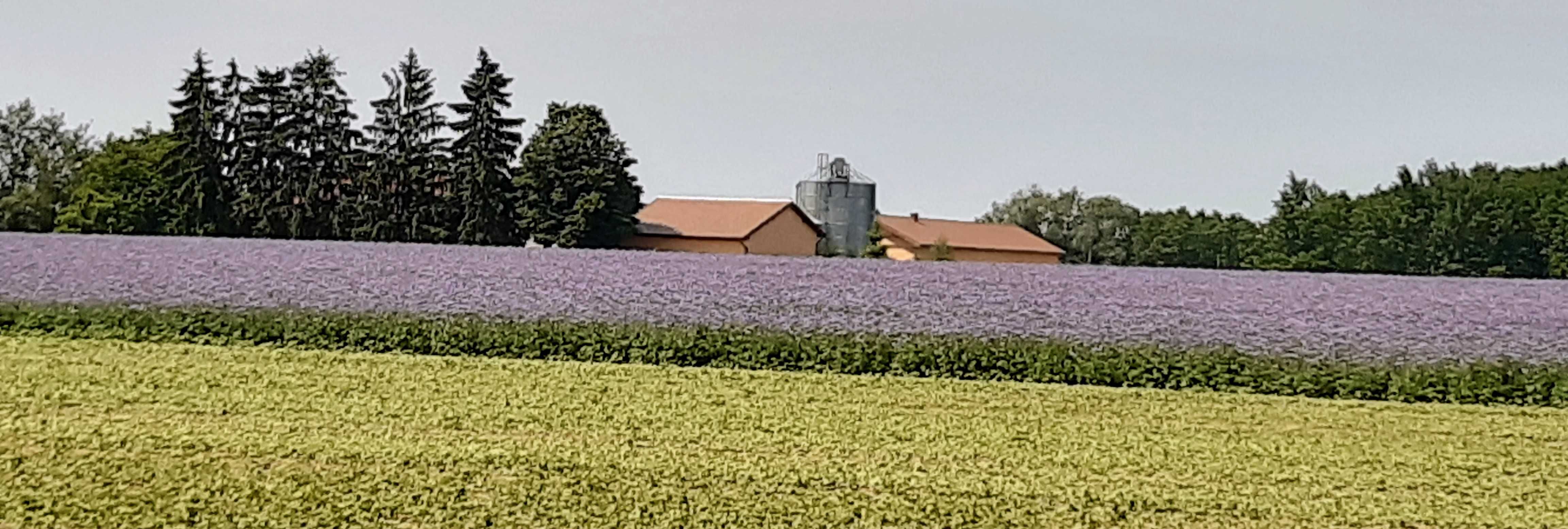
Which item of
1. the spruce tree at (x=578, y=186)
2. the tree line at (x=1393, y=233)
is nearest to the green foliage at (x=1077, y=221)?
the tree line at (x=1393, y=233)

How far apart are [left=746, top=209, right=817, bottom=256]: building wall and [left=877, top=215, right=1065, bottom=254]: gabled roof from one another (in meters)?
7.48

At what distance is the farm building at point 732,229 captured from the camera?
49.2m

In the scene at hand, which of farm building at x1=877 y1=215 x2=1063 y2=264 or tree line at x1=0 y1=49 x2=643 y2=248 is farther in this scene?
farm building at x1=877 y1=215 x2=1063 y2=264

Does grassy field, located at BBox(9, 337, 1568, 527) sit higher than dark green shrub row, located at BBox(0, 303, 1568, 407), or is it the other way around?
dark green shrub row, located at BBox(0, 303, 1568, 407)

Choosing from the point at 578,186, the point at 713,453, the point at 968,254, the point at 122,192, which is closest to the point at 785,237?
the point at 578,186

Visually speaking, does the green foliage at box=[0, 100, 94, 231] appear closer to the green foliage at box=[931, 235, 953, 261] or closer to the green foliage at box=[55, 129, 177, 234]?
the green foliage at box=[55, 129, 177, 234]

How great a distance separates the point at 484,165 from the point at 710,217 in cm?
1440

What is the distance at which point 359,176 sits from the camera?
3953 centimetres

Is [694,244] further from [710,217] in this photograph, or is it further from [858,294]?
[858,294]

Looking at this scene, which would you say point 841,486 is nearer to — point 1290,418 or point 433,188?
point 1290,418

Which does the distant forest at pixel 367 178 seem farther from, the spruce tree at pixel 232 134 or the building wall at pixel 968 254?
the building wall at pixel 968 254

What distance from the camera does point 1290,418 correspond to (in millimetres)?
11000

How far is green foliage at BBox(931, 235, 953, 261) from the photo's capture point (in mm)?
50656

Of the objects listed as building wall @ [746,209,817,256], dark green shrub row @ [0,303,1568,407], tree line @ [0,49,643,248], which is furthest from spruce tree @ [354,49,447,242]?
dark green shrub row @ [0,303,1568,407]
